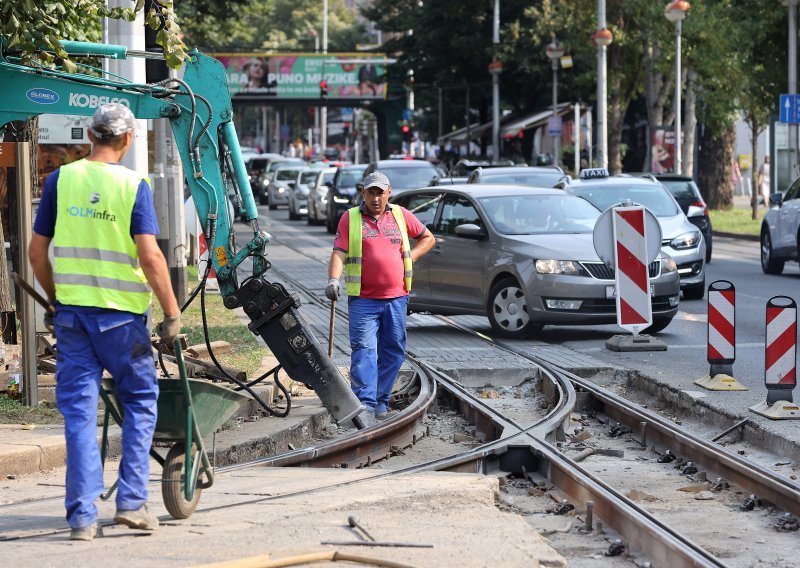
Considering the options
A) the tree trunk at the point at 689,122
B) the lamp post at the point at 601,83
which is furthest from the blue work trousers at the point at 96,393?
the tree trunk at the point at 689,122

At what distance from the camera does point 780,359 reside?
419 inches

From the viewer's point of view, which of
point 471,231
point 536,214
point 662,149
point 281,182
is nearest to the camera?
point 471,231

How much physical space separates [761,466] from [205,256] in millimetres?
12193

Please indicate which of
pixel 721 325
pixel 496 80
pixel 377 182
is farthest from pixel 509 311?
pixel 496 80

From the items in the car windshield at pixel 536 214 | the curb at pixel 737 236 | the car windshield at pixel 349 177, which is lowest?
the curb at pixel 737 236

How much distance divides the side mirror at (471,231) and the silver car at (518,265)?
10 mm

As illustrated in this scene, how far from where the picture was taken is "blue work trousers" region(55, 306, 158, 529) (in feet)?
21.4

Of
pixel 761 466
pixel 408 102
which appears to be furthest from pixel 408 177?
pixel 408 102

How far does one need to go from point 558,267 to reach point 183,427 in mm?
9348

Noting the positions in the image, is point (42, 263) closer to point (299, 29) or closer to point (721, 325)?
point (721, 325)

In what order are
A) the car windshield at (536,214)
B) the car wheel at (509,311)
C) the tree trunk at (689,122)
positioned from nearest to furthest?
1. the car wheel at (509,311)
2. the car windshield at (536,214)
3. the tree trunk at (689,122)

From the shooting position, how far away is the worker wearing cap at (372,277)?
10836 mm

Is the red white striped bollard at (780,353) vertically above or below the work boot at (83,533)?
above

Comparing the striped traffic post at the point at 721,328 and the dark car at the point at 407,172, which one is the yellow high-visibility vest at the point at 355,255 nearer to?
the striped traffic post at the point at 721,328
